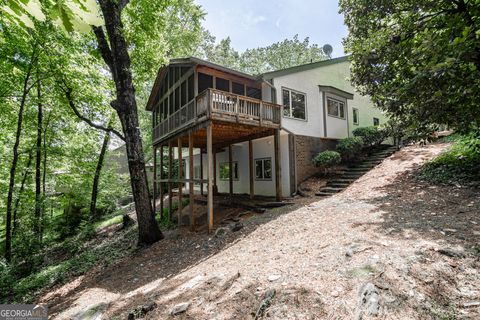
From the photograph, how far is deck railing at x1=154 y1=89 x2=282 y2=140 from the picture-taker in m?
9.16

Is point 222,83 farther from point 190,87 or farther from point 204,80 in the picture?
point 190,87

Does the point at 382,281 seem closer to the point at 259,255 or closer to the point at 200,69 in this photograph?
the point at 259,255

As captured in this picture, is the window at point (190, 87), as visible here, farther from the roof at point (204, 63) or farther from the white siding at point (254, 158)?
the white siding at point (254, 158)

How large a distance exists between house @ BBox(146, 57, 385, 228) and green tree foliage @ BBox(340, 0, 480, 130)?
160 inches

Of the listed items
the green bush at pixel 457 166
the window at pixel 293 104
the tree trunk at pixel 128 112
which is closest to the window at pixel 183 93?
the tree trunk at pixel 128 112

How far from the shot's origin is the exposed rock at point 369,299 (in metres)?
2.82

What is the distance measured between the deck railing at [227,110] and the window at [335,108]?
18.1 ft

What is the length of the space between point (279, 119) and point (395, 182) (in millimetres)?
5315

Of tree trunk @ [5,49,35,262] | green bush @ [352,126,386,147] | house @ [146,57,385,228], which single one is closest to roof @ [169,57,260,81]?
house @ [146,57,385,228]

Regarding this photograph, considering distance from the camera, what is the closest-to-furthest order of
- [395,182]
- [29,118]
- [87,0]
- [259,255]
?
[87,0]
[259,255]
[395,182]
[29,118]

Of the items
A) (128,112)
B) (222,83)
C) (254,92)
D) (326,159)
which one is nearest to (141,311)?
(128,112)

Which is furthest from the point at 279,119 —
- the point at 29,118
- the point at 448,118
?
the point at 29,118

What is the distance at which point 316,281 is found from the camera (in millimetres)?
3600

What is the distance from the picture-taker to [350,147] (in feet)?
45.2
